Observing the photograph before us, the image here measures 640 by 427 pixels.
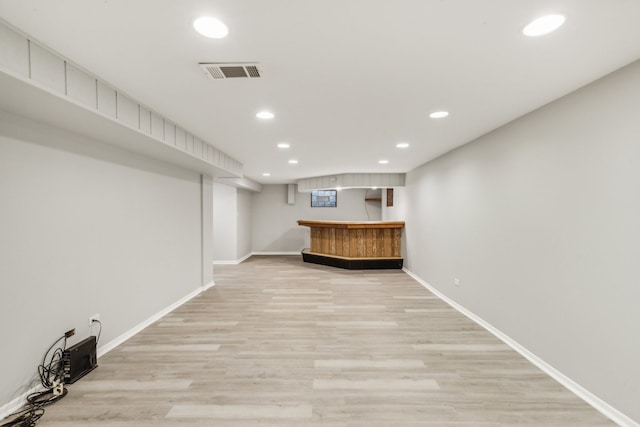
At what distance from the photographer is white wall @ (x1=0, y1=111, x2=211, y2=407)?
2.04 metres

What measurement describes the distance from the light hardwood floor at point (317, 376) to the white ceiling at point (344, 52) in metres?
2.37

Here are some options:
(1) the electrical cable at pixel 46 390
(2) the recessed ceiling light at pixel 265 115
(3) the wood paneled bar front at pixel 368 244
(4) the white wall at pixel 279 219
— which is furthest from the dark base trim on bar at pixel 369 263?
(1) the electrical cable at pixel 46 390

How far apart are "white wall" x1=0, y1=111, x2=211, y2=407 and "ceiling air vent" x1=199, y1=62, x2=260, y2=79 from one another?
59.6 inches

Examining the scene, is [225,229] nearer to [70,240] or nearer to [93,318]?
[93,318]

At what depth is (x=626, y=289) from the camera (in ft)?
6.15

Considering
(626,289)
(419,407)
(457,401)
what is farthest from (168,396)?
(626,289)

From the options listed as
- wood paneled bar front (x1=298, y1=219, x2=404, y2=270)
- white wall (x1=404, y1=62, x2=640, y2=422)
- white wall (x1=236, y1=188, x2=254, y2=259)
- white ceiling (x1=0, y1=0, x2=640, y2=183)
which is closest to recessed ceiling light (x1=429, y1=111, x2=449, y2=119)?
white ceiling (x1=0, y1=0, x2=640, y2=183)

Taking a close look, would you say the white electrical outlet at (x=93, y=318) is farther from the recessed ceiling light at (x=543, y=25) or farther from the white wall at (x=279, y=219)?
the white wall at (x=279, y=219)

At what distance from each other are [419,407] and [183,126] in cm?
346

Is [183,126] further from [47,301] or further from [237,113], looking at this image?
[47,301]

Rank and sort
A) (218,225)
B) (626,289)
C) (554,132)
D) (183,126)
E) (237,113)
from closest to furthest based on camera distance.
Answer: (626,289), (554,132), (237,113), (183,126), (218,225)

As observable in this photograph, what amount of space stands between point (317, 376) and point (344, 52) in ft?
8.19

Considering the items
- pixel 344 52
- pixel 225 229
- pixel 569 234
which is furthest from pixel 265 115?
pixel 225 229

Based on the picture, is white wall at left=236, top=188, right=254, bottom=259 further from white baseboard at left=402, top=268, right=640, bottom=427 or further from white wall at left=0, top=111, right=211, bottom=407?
white baseboard at left=402, top=268, right=640, bottom=427
